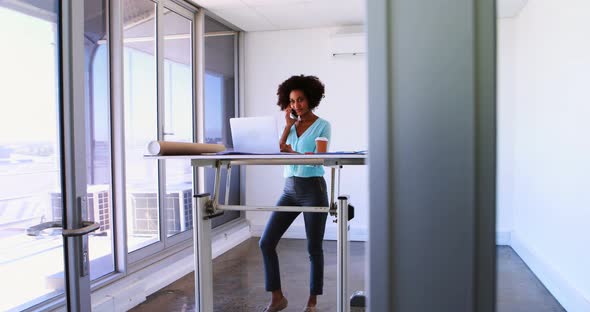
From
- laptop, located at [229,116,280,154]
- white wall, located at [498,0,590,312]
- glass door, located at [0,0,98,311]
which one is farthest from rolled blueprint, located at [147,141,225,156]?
white wall, located at [498,0,590,312]

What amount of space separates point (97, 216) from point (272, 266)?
1387 mm

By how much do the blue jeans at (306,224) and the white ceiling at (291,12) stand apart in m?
2.46

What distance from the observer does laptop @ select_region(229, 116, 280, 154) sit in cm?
200

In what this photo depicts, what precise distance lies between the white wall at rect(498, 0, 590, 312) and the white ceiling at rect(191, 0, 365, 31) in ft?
6.04

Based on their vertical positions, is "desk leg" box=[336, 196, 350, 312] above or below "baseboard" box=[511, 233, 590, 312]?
above

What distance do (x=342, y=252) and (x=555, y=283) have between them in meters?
2.07

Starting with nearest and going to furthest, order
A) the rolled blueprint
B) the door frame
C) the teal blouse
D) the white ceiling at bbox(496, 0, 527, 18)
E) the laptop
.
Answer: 1. the door frame
2. the rolled blueprint
3. the laptop
4. the teal blouse
5. the white ceiling at bbox(496, 0, 527, 18)

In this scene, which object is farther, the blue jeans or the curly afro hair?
the curly afro hair

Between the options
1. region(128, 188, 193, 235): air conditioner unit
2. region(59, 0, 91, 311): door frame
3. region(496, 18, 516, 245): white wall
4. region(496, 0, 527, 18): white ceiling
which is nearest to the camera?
region(59, 0, 91, 311): door frame

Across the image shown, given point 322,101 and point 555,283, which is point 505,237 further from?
point 322,101

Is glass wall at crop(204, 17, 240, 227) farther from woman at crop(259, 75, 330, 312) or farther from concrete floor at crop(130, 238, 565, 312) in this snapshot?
woman at crop(259, 75, 330, 312)

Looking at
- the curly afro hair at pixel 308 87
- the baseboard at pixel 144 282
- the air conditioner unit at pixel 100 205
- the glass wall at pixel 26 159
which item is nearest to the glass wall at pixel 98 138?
the air conditioner unit at pixel 100 205

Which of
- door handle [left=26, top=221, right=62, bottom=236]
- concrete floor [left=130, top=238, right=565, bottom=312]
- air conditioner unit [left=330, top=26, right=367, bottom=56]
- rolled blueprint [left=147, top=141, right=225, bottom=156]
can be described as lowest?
concrete floor [left=130, top=238, right=565, bottom=312]

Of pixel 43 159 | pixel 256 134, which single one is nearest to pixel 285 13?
pixel 256 134
